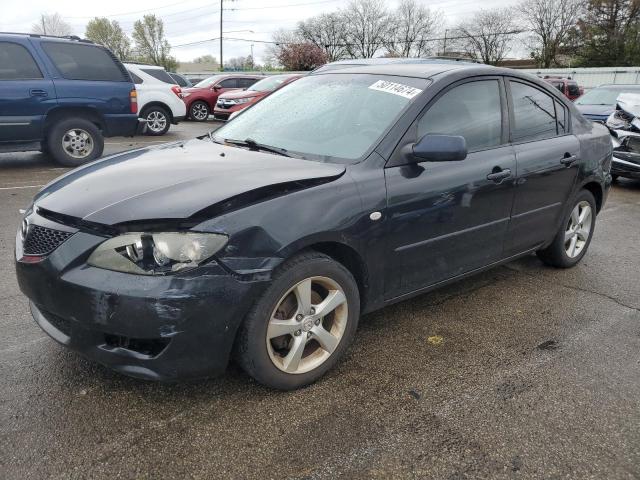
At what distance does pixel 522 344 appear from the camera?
330 cm

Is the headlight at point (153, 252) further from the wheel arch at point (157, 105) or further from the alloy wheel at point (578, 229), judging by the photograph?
the wheel arch at point (157, 105)

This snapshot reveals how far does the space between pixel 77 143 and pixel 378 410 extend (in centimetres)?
763

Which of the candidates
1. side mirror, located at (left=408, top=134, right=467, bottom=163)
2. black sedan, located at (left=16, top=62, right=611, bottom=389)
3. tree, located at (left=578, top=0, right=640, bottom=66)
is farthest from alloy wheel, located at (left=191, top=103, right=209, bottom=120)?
tree, located at (left=578, top=0, right=640, bottom=66)

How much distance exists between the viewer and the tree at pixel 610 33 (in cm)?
4027

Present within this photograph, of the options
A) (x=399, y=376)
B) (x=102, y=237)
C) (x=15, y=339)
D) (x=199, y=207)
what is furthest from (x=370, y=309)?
(x=15, y=339)

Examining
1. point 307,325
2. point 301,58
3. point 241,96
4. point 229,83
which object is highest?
point 301,58

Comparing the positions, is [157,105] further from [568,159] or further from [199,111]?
[568,159]

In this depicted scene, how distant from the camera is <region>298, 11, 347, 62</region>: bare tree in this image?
6699cm

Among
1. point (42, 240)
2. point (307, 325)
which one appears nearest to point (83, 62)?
point (42, 240)

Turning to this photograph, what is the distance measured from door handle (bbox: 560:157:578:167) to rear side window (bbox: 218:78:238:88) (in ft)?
52.5

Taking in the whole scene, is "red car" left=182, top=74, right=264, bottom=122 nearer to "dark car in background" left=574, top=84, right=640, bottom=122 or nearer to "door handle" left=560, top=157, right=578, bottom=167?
"dark car in background" left=574, top=84, right=640, bottom=122

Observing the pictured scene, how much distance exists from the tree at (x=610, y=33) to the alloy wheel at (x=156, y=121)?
39.2 m

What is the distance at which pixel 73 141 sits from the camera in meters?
8.45

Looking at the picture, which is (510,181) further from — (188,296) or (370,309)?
(188,296)
